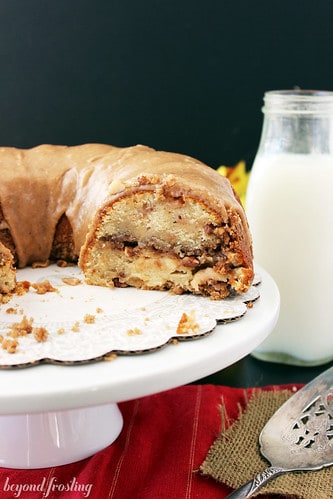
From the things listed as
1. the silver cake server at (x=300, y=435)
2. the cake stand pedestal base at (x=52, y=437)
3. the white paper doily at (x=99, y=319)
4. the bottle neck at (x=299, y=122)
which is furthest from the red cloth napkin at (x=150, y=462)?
the bottle neck at (x=299, y=122)

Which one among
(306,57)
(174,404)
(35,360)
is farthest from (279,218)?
(35,360)

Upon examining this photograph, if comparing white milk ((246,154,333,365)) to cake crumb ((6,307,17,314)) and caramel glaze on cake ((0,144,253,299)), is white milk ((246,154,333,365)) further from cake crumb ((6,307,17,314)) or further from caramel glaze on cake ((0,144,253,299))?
cake crumb ((6,307,17,314))

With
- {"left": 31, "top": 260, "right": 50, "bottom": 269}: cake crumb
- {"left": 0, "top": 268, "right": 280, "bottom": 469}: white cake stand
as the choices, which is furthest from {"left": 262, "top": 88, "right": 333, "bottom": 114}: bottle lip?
{"left": 31, "top": 260, "right": 50, "bottom": 269}: cake crumb

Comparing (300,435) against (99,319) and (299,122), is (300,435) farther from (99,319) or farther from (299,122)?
(299,122)

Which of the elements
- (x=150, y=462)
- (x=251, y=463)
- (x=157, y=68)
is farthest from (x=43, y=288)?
(x=157, y=68)

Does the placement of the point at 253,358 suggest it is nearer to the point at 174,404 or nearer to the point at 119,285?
the point at 174,404

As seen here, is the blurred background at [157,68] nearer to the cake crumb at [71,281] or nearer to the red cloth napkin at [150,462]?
the cake crumb at [71,281]
